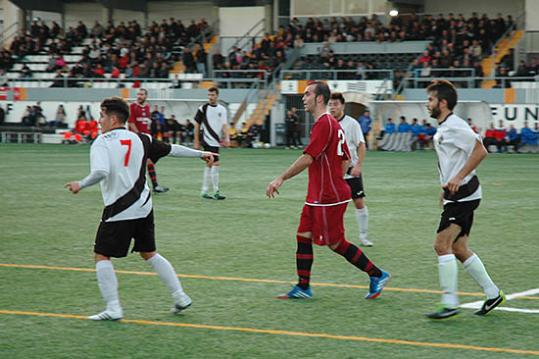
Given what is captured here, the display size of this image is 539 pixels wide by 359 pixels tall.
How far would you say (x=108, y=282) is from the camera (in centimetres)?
→ 757

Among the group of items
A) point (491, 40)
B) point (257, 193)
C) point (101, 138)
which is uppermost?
point (491, 40)

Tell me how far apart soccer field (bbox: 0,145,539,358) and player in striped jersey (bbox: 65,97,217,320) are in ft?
1.53

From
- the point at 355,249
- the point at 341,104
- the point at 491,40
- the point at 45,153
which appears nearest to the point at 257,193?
the point at 341,104

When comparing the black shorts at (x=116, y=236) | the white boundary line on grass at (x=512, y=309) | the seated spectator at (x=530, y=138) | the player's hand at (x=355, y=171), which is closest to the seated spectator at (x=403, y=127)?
the seated spectator at (x=530, y=138)

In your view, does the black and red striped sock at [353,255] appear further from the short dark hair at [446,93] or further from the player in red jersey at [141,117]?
the player in red jersey at [141,117]

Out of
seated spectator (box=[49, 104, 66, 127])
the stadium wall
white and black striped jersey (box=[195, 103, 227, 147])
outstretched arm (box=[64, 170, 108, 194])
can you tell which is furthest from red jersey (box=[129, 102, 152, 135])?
the stadium wall

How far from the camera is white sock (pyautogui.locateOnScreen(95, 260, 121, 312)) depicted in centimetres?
754

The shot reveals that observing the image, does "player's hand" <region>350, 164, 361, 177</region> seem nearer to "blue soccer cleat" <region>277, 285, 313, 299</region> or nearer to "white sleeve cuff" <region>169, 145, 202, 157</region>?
"blue soccer cleat" <region>277, 285, 313, 299</region>

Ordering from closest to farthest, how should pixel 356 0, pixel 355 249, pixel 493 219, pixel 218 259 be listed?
pixel 355 249, pixel 218 259, pixel 493 219, pixel 356 0

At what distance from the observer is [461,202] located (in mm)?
7785

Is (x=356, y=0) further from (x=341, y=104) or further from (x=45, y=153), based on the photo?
(x=341, y=104)

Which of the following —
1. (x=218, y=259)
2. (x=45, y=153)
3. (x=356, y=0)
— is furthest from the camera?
(x=356, y=0)

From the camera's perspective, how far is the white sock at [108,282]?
7.54 metres

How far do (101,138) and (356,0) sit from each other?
43.7 meters
